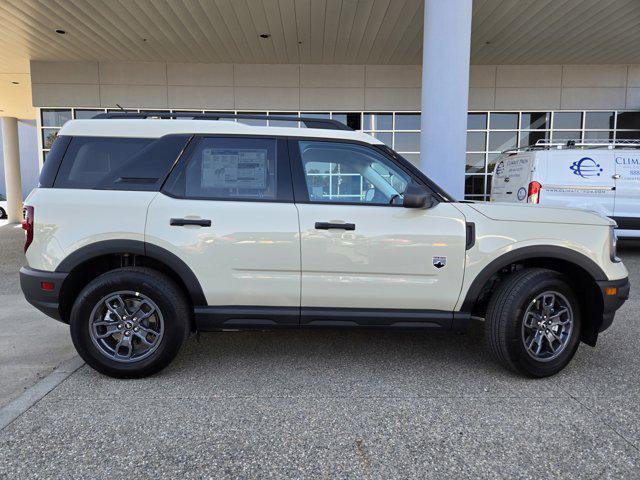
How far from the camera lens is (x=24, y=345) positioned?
421cm

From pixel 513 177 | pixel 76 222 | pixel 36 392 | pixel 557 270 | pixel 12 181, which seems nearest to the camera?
pixel 36 392

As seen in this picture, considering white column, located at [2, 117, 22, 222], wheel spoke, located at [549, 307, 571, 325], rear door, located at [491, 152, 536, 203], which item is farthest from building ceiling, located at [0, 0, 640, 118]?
white column, located at [2, 117, 22, 222]

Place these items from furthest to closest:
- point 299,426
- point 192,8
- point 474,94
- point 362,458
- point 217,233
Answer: point 474,94 → point 192,8 → point 217,233 → point 299,426 → point 362,458

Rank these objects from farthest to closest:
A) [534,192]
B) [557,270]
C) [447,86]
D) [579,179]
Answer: [579,179] < [534,192] < [447,86] < [557,270]

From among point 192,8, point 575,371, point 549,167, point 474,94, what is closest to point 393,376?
point 575,371

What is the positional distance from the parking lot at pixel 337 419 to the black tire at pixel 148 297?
13 centimetres

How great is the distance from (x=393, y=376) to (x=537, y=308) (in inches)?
49.3

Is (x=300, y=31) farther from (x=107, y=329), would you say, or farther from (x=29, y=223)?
(x=107, y=329)

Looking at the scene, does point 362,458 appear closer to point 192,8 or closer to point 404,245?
point 404,245

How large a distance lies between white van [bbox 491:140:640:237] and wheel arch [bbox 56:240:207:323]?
24.6 ft

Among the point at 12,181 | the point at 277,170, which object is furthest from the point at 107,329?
the point at 12,181

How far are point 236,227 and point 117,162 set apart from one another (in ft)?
3.60

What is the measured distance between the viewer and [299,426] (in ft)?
8.95

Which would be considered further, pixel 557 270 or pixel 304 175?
pixel 557 270
